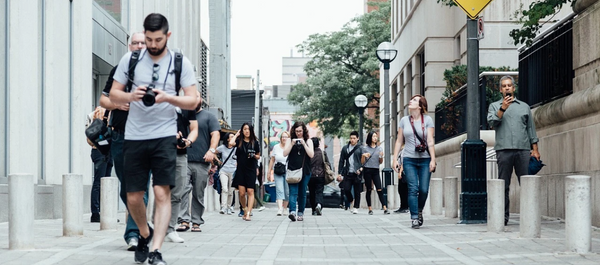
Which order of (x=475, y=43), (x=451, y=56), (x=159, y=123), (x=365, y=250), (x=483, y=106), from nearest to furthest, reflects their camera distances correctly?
(x=159, y=123)
(x=365, y=250)
(x=475, y=43)
(x=483, y=106)
(x=451, y=56)

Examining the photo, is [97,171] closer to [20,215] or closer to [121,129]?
[20,215]

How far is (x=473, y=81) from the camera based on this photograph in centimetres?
1355

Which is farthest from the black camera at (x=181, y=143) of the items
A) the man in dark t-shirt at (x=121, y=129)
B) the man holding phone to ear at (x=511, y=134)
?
the man holding phone to ear at (x=511, y=134)

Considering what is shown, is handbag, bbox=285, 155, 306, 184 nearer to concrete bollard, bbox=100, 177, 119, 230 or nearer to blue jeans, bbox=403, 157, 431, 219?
blue jeans, bbox=403, 157, 431, 219

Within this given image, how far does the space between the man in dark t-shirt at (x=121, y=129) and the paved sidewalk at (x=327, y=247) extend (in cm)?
17

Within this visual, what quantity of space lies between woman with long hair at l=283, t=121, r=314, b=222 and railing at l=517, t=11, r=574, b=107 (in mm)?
3791

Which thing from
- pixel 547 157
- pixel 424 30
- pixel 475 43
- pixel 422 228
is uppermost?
pixel 424 30

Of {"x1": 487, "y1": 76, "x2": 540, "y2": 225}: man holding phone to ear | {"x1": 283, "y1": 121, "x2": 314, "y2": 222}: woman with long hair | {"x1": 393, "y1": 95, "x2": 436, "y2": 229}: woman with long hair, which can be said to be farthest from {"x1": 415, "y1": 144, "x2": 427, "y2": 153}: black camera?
{"x1": 283, "y1": 121, "x2": 314, "y2": 222}: woman with long hair

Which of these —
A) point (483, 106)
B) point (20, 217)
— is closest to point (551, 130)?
point (483, 106)

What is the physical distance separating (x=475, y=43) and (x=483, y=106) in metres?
5.90

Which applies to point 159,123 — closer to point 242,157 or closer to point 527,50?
point 242,157

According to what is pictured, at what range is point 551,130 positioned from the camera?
47.4ft

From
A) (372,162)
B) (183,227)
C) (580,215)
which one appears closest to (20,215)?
(183,227)

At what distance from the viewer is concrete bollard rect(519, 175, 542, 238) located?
10.1 m
